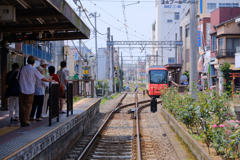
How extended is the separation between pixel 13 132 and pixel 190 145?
430 cm

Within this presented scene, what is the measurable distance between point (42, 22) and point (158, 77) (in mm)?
21281

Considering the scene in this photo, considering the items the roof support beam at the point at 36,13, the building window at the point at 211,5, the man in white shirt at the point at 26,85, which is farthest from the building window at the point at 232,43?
the building window at the point at 211,5

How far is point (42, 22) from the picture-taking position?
30.8 feet

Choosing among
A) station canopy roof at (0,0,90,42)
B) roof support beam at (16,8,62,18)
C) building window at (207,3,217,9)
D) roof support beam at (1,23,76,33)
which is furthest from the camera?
building window at (207,3,217,9)

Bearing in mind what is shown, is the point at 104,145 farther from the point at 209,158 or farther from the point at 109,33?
the point at 109,33

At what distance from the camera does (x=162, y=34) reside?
68438 mm

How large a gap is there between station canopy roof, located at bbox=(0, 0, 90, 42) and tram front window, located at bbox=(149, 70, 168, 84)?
19547 millimetres

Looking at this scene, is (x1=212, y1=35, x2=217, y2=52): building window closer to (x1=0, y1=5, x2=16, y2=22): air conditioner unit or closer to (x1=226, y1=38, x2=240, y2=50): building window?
(x1=226, y1=38, x2=240, y2=50): building window

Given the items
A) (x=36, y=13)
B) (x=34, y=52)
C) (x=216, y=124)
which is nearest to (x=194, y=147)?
(x=216, y=124)

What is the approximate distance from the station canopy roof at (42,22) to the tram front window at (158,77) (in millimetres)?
19547

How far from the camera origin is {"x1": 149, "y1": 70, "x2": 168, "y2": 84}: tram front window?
29.5m

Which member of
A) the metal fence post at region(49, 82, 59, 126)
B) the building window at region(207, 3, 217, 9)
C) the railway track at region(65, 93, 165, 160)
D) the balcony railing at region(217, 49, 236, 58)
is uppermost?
the building window at region(207, 3, 217, 9)

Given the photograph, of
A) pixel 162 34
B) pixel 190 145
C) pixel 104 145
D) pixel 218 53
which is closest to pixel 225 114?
pixel 190 145

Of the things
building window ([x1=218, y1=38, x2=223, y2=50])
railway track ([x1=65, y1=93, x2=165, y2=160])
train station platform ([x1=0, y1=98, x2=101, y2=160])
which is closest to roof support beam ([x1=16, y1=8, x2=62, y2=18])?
train station platform ([x1=0, y1=98, x2=101, y2=160])
